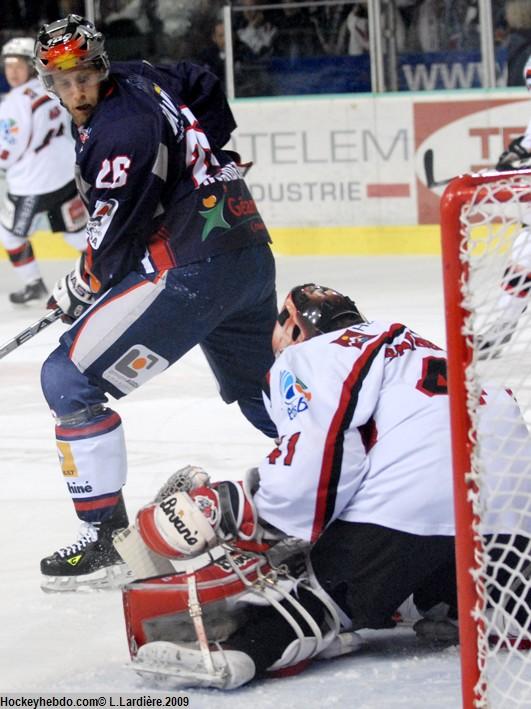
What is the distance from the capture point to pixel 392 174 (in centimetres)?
821

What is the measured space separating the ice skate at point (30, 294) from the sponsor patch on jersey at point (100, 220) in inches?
161

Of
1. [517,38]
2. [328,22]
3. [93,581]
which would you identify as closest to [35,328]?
[93,581]

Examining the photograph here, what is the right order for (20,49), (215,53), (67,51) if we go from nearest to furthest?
(67,51), (20,49), (215,53)

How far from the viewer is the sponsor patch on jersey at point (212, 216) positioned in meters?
3.26

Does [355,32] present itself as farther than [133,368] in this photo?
Yes

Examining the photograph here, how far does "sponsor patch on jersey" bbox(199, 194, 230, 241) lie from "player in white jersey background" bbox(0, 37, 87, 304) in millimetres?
3963

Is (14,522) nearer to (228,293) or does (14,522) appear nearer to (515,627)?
(228,293)

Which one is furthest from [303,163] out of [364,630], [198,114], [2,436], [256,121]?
[364,630]

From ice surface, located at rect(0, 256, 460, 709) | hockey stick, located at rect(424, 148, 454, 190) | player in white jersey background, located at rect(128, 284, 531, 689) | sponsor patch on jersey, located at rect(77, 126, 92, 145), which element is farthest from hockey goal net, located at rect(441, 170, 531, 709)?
hockey stick, located at rect(424, 148, 454, 190)

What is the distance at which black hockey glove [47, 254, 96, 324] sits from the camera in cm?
337

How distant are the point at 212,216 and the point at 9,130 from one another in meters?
4.28

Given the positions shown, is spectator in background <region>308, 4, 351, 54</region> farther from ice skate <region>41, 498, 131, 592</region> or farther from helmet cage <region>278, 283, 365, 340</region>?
helmet cage <region>278, 283, 365, 340</region>

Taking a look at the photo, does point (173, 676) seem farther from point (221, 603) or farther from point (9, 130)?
point (9, 130)

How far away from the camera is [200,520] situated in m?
2.55
